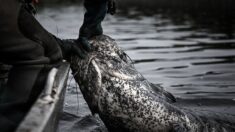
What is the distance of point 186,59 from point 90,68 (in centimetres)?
674

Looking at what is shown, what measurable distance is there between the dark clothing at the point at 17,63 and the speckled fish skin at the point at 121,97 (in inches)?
42.2

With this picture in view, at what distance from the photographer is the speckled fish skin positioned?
4785 millimetres

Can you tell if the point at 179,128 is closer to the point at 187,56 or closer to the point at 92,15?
the point at 92,15

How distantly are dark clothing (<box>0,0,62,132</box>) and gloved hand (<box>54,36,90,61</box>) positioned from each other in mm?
1010

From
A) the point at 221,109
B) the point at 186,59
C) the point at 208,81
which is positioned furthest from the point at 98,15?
the point at 186,59

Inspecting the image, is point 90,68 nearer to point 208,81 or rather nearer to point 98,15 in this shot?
point 98,15

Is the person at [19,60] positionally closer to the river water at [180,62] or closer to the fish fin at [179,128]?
the river water at [180,62]

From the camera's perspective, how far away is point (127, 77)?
195 inches

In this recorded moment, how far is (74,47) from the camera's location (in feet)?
16.2

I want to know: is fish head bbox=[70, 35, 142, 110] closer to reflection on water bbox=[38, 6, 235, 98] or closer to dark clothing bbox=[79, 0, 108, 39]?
dark clothing bbox=[79, 0, 108, 39]

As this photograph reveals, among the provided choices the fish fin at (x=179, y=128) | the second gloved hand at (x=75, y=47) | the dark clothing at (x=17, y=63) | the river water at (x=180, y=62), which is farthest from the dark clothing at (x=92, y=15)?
the fish fin at (x=179, y=128)

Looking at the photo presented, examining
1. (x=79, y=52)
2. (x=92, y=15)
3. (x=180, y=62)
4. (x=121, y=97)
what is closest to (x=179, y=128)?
(x=121, y=97)

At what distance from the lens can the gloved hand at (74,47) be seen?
488 centimetres

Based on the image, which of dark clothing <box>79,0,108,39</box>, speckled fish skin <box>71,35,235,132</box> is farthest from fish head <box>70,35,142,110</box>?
dark clothing <box>79,0,108,39</box>
